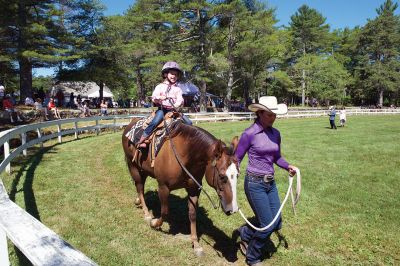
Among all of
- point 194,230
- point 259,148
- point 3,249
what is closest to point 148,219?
point 194,230

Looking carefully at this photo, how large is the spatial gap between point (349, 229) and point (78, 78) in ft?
106

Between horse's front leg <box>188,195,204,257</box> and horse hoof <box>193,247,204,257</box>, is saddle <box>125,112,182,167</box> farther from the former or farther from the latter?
horse hoof <box>193,247,204,257</box>

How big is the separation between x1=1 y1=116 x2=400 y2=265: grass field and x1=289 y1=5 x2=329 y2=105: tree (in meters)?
63.1

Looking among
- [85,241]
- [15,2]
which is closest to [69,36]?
[15,2]

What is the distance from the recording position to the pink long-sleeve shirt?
240 inches

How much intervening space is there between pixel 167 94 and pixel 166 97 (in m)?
0.09

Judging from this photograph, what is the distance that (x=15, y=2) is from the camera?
2403 centimetres

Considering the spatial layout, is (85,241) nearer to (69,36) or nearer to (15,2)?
(15,2)

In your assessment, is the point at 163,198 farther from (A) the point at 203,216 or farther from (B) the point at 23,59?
(B) the point at 23,59

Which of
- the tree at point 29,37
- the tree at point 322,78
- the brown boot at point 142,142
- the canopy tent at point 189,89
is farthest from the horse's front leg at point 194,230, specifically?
the tree at point 322,78

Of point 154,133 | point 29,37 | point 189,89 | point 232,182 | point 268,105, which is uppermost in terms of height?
point 29,37

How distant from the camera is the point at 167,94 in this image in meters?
6.15

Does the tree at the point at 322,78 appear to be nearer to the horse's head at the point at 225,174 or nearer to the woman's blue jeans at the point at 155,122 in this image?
the woman's blue jeans at the point at 155,122

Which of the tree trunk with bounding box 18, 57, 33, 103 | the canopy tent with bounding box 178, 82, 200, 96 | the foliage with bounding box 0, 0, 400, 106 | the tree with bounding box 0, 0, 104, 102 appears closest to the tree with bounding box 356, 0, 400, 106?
the foliage with bounding box 0, 0, 400, 106
